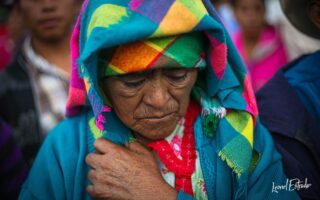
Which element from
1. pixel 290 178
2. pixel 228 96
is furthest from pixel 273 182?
pixel 228 96

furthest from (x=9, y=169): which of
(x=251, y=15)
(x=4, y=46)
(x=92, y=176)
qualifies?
(x=251, y=15)

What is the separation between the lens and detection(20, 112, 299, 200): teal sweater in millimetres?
2133

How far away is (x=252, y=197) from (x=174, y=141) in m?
0.49

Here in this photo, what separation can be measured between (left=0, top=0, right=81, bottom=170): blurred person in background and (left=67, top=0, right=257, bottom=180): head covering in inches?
46.1

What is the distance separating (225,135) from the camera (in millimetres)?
2139

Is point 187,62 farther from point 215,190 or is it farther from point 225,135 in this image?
point 215,190

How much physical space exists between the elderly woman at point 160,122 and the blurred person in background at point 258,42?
2.56 m

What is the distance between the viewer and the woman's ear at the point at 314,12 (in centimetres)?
249

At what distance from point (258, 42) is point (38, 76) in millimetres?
2933

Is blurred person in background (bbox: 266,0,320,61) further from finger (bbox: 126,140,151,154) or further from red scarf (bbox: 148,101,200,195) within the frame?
finger (bbox: 126,140,151,154)

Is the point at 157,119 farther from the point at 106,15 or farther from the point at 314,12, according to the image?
the point at 314,12

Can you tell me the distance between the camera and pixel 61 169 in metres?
2.17

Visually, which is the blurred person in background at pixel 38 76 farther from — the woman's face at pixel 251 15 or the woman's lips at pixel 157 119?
the woman's face at pixel 251 15
